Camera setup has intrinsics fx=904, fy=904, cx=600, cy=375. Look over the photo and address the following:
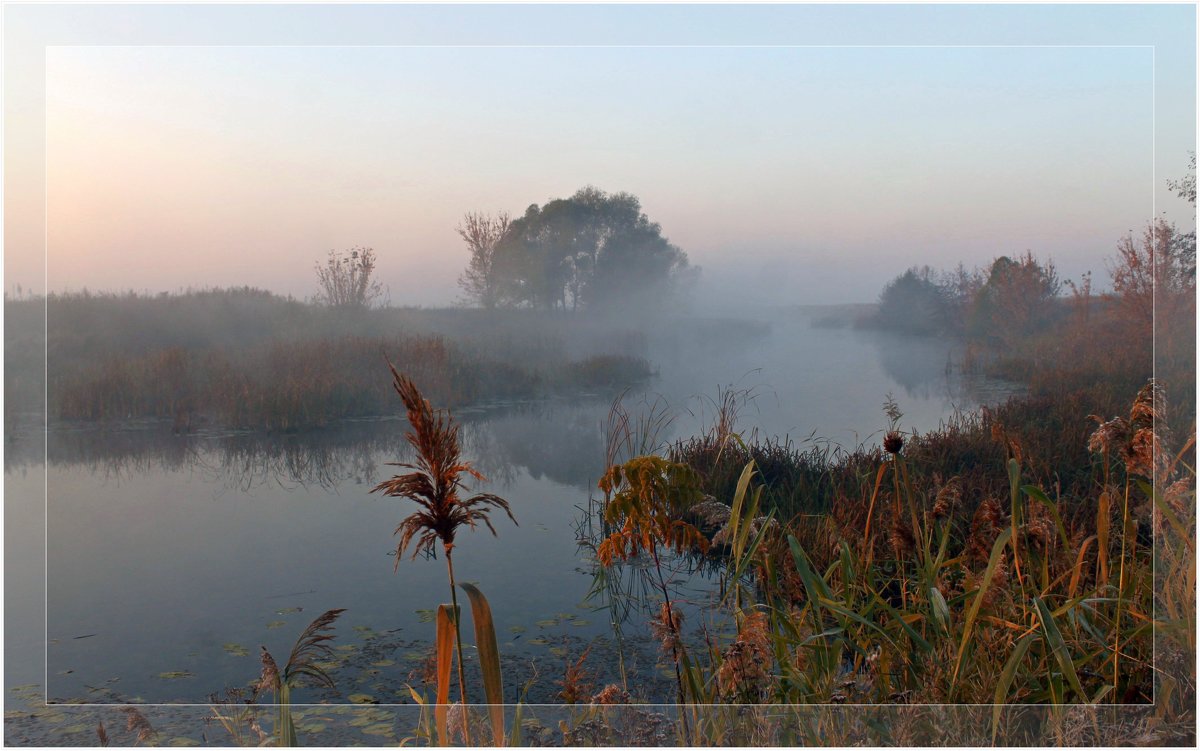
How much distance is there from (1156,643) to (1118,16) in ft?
6.84

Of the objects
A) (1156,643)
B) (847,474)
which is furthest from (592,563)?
(1156,643)

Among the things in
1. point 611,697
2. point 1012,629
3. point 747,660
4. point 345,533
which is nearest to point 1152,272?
point 1012,629

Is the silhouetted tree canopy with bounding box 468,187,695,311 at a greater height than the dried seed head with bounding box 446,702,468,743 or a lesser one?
greater

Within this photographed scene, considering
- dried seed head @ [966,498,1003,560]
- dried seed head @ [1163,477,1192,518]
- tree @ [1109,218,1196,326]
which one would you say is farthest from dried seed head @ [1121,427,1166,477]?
tree @ [1109,218,1196,326]

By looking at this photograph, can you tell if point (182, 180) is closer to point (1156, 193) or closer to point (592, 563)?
point (592, 563)

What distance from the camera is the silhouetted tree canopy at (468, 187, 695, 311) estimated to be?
12.4ft

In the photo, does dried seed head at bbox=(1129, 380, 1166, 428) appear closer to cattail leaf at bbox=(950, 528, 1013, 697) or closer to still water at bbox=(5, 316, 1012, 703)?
cattail leaf at bbox=(950, 528, 1013, 697)

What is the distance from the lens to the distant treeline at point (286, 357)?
3600mm

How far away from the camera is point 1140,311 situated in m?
3.74

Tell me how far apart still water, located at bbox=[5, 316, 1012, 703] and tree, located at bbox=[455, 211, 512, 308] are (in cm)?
54

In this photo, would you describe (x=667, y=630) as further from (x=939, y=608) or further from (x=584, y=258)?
(x=584, y=258)

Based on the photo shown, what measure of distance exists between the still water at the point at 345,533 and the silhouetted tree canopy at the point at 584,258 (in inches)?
13.1

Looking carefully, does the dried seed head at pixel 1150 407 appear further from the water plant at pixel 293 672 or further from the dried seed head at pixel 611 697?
the water plant at pixel 293 672

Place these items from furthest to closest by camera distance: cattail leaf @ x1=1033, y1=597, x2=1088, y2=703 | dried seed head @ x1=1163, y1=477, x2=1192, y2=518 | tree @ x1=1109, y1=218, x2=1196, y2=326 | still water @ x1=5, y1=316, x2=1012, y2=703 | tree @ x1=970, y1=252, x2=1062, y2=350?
tree @ x1=970, y1=252, x2=1062, y2=350
still water @ x1=5, y1=316, x2=1012, y2=703
tree @ x1=1109, y1=218, x2=1196, y2=326
dried seed head @ x1=1163, y1=477, x2=1192, y2=518
cattail leaf @ x1=1033, y1=597, x2=1088, y2=703
